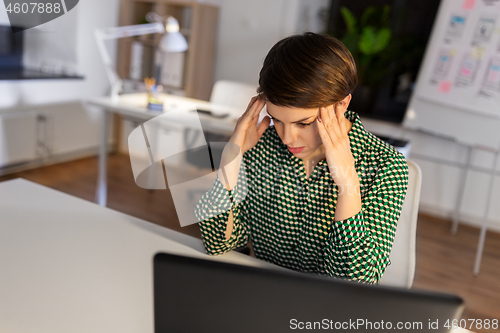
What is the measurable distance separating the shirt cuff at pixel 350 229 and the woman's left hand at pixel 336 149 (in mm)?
75

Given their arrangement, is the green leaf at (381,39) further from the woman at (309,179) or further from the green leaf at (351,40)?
the woman at (309,179)

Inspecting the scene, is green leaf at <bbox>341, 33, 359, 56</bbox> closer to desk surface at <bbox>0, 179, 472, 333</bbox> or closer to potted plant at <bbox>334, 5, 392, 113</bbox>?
potted plant at <bbox>334, 5, 392, 113</bbox>

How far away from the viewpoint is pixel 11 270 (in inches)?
33.6

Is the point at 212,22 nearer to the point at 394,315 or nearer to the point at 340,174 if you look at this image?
the point at 340,174

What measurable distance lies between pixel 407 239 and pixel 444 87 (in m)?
2.16

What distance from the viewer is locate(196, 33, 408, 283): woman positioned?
880mm

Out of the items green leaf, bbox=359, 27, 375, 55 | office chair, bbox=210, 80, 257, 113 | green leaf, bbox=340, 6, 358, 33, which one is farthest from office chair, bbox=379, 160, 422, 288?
green leaf, bbox=340, 6, 358, 33

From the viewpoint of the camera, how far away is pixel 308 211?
102 cm

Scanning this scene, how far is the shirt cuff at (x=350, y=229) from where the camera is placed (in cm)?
89

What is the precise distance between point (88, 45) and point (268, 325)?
3.72 m

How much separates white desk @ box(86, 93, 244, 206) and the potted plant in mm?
1083

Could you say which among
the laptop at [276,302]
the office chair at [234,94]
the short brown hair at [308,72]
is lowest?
the office chair at [234,94]

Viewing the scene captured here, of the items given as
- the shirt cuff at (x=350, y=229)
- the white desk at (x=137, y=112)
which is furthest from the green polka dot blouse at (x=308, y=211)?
the white desk at (x=137, y=112)

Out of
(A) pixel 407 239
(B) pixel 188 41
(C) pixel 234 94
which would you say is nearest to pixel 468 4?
(C) pixel 234 94
